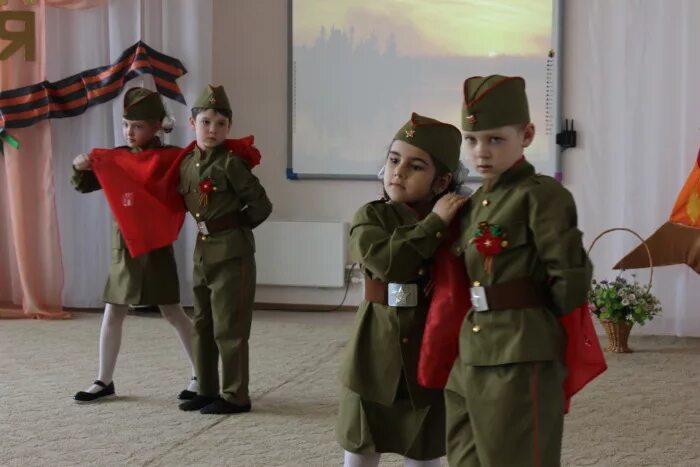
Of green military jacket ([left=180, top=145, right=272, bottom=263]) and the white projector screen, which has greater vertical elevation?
the white projector screen

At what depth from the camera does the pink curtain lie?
5477 millimetres

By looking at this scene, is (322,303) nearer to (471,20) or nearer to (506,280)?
(471,20)

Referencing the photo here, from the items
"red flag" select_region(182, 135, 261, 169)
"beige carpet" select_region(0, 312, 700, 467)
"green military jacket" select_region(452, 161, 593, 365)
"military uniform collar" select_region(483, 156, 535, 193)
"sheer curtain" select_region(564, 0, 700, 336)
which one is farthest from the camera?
"sheer curtain" select_region(564, 0, 700, 336)

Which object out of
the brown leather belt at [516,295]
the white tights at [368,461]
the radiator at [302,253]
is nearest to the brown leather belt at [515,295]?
the brown leather belt at [516,295]

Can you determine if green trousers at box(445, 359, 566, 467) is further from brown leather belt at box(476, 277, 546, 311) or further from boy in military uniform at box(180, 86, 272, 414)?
boy in military uniform at box(180, 86, 272, 414)

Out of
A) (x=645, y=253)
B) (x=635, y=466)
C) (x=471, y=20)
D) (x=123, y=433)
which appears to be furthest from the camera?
(x=471, y=20)

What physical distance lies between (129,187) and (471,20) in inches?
109

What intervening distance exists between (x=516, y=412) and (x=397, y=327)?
38cm

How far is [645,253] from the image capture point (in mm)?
5070

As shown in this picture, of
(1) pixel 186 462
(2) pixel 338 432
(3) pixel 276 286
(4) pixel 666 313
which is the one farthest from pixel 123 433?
(4) pixel 666 313

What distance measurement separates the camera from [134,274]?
3445 mm

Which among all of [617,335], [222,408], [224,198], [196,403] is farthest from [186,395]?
[617,335]

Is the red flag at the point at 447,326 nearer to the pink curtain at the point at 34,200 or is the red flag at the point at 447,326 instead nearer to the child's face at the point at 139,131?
the child's face at the point at 139,131

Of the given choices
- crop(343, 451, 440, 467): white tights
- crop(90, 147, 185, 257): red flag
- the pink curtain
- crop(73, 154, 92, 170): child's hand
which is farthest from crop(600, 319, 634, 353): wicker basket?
the pink curtain
